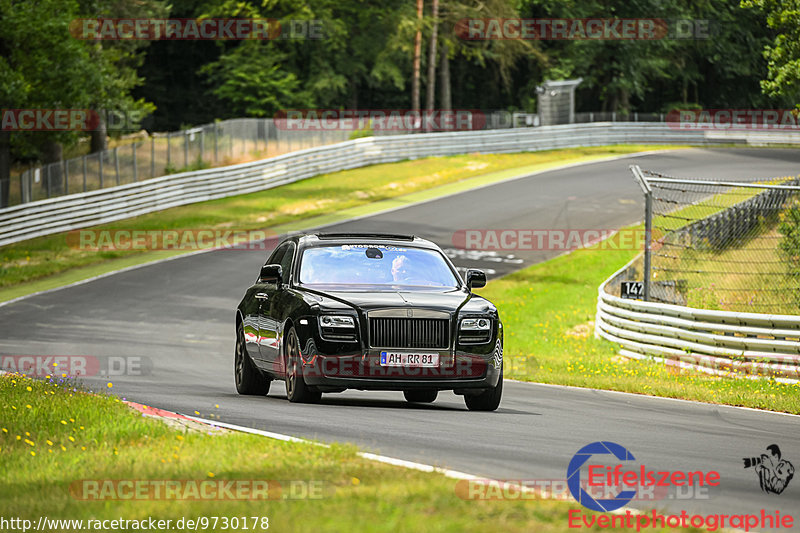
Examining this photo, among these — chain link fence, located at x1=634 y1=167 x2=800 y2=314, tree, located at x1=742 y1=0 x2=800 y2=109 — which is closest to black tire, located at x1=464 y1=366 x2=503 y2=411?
chain link fence, located at x1=634 y1=167 x2=800 y2=314

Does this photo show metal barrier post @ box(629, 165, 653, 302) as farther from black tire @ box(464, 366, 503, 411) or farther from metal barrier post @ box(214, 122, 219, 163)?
metal barrier post @ box(214, 122, 219, 163)

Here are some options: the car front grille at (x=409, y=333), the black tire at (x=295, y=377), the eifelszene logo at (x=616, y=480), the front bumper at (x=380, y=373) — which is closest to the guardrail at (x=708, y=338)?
the front bumper at (x=380, y=373)

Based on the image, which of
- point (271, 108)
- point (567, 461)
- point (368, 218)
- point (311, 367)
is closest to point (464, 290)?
point (311, 367)

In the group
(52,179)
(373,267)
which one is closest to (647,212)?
(373,267)

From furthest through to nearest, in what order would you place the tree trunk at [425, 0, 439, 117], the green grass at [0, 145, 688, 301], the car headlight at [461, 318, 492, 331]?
the tree trunk at [425, 0, 439, 117] < the green grass at [0, 145, 688, 301] < the car headlight at [461, 318, 492, 331]

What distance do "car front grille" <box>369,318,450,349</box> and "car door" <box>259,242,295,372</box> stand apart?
126 cm

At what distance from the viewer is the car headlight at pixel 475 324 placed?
11281 millimetres

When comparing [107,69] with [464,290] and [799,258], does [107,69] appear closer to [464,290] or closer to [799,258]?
[799,258]

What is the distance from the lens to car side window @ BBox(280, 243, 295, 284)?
12533 millimetres

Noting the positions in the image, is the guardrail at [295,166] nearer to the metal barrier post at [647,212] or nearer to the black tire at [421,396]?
the metal barrier post at [647,212]

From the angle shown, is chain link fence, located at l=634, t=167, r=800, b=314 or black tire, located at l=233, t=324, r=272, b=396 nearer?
black tire, located at l=233, t=324, r=272, b=396

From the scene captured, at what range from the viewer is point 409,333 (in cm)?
1112

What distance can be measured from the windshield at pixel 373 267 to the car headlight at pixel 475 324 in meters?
0.97

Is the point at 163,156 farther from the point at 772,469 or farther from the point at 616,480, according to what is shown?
the point at 616,480
